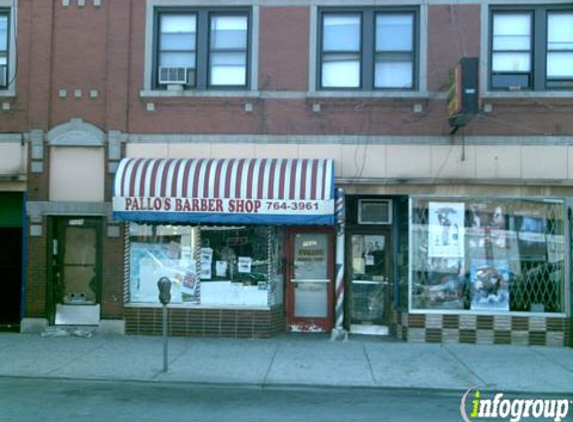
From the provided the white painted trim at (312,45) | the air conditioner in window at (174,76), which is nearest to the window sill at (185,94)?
the air conditioner in window at (174,76)

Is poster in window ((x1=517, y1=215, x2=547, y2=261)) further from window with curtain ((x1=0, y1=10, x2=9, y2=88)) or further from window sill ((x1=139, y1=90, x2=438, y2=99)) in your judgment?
window with curtain ((x1=0, y1=10, x2=9, y2=88))

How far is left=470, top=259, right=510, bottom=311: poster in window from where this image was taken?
534 inches

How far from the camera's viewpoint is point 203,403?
8969 mm

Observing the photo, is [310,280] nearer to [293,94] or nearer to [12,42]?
[293,94]

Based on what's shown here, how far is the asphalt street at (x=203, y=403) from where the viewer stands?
324 inches

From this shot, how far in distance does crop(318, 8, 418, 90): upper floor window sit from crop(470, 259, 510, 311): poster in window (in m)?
3.74

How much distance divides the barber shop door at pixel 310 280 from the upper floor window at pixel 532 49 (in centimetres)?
466

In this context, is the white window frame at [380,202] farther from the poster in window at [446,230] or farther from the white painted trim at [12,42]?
the white painted trim at [12,42]

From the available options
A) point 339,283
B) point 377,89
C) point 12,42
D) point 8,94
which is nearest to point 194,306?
point 339,283

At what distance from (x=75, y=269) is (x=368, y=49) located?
24.0 ft

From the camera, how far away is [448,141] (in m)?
13.7

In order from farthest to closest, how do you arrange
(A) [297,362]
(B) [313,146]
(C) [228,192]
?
(B) [313,146] < (C) [228,192] < (A) [297,362]

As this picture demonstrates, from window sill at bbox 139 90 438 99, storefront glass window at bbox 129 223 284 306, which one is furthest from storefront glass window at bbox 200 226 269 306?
window sill at bbox 139 90 438 99

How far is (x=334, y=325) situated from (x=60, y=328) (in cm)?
543
